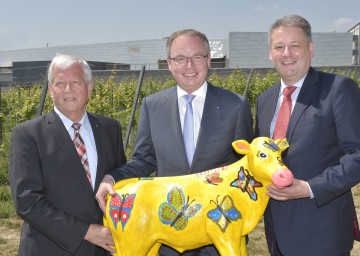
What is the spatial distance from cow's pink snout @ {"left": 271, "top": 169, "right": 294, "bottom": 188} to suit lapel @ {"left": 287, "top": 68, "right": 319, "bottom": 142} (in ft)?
1.71

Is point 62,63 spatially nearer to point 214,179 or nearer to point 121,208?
point 121,208

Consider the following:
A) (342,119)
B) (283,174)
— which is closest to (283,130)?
(342,119)

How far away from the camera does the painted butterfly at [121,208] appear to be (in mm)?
2537

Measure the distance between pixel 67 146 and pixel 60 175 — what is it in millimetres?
Result: 181

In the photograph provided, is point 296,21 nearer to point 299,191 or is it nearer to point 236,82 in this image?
point 299,191

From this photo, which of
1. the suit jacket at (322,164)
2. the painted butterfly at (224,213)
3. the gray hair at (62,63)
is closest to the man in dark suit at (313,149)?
the suit jacket at (322,164)

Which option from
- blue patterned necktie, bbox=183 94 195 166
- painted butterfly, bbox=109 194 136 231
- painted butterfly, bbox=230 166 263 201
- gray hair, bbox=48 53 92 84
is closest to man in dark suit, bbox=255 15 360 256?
painted butterfly, bbox=230 166 263 201

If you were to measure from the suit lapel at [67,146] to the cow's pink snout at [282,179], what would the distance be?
116 centimetres

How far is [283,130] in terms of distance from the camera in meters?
2.81

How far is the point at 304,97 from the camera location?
112 inches

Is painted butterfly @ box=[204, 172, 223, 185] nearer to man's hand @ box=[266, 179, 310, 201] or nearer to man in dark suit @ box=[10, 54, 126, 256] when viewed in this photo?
man's hand @ box=[266, 179, 310, 201]

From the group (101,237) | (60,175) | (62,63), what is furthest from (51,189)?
(62,63)

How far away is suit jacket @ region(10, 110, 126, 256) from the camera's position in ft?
8.63

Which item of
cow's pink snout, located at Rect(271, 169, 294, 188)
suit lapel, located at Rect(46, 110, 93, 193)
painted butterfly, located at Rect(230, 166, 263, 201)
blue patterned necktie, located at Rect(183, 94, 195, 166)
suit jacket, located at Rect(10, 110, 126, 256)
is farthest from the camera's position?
blue patterned necktie, located at Rect(183, 94, 195, 166)
